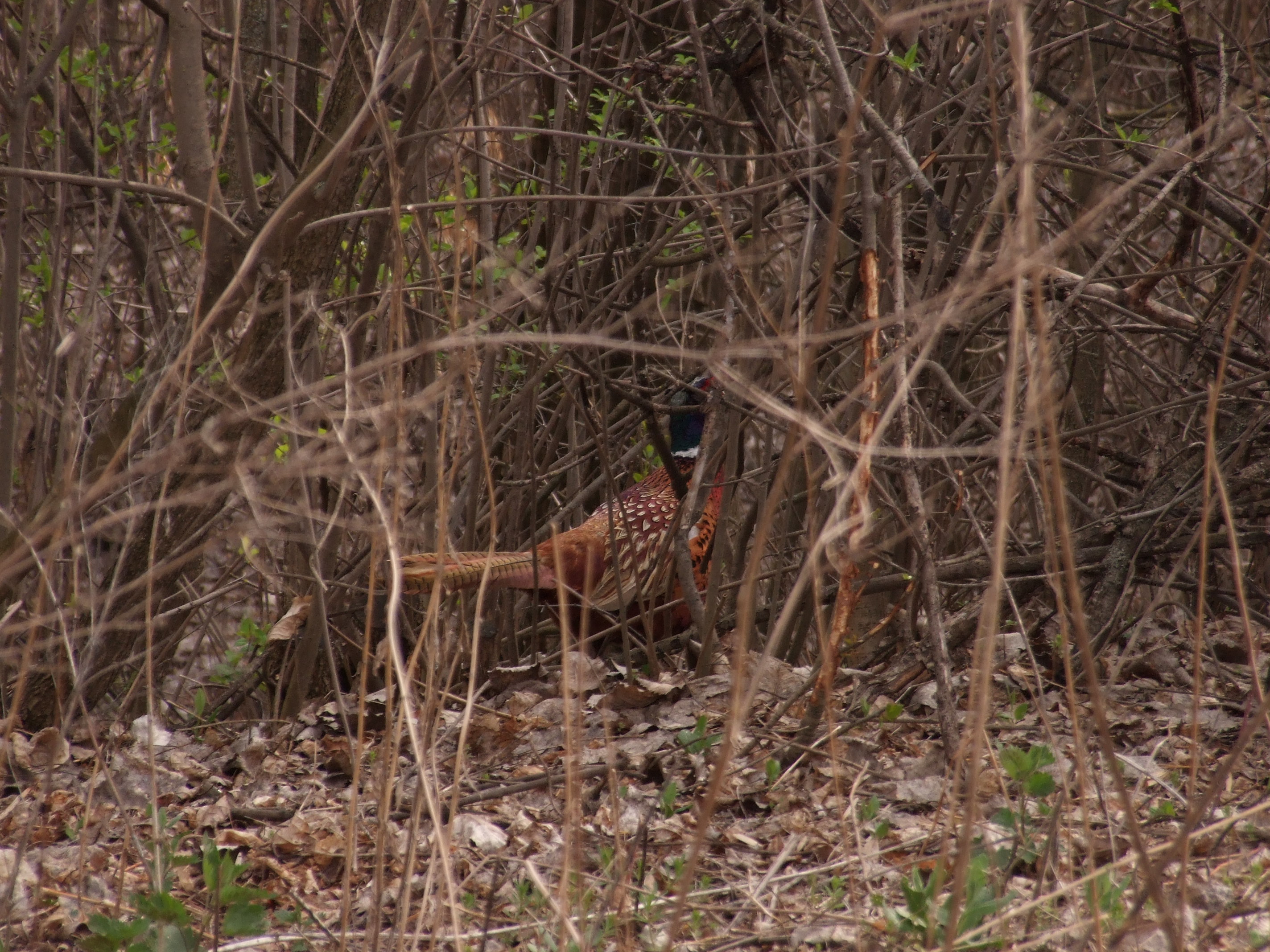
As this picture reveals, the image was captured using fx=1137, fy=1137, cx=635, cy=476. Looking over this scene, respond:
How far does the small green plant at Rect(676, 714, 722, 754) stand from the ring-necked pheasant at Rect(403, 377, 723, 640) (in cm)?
79

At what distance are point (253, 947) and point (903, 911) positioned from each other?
1.23 meters

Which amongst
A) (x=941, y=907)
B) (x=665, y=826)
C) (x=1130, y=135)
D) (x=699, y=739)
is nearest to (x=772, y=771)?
(x=699, y=739)

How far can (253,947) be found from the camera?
2.17 metres

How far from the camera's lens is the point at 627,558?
4.70 m

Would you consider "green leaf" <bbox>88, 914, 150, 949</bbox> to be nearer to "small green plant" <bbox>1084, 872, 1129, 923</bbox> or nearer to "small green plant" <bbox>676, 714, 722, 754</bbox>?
"small green plant" <bbox>676, 714, 722, 754</bbox>

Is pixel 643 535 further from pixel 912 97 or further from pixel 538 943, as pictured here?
pixel 538 943

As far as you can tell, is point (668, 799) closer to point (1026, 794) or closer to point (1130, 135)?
point (1026, 794)

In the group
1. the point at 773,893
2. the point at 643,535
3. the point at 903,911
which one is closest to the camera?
the point at 903,911

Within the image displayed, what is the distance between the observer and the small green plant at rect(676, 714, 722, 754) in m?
2.85

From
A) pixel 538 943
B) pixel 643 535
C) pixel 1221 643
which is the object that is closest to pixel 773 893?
pixel 538 943

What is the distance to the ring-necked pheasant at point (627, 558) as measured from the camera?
380 cm

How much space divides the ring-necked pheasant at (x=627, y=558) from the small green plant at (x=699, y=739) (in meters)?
0.79

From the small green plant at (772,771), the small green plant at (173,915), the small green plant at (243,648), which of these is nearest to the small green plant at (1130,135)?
the small green plant at (772,771)

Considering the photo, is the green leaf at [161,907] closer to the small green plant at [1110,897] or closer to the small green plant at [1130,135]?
the small green plant at [1110,897]
